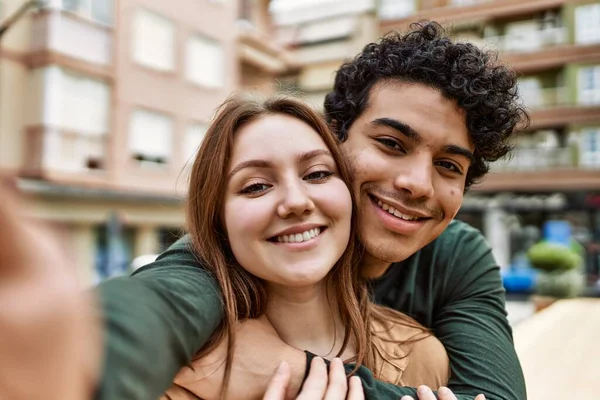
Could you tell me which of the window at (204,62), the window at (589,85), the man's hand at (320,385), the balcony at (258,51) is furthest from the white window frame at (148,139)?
the man's hand at (320,385)

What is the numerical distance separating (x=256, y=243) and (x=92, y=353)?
2.16ft

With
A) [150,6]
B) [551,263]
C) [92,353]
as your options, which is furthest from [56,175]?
[92,353]

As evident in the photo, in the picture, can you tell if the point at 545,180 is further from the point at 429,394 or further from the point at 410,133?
the point at 429,394

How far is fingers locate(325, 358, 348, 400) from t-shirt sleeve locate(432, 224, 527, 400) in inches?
14.0

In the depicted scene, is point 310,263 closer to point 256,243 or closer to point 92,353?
point 256,243

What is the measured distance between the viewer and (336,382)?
1.08 meters

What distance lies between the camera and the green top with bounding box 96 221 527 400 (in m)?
0.64

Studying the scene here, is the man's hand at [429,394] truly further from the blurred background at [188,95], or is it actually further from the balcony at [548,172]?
the balcony at [548,172]

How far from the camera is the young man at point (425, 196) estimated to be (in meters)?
1.19

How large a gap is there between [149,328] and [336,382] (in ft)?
1.66

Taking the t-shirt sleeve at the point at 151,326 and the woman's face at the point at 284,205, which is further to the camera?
the woman's face at the point at 284,205

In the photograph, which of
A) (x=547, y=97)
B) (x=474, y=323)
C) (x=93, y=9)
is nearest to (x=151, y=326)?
(x=474, y=323)

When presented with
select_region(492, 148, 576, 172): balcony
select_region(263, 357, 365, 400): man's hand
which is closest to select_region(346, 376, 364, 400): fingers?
select_region(263, 357, 365, 400): man's hand

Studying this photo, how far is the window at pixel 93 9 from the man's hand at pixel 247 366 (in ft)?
34.9
